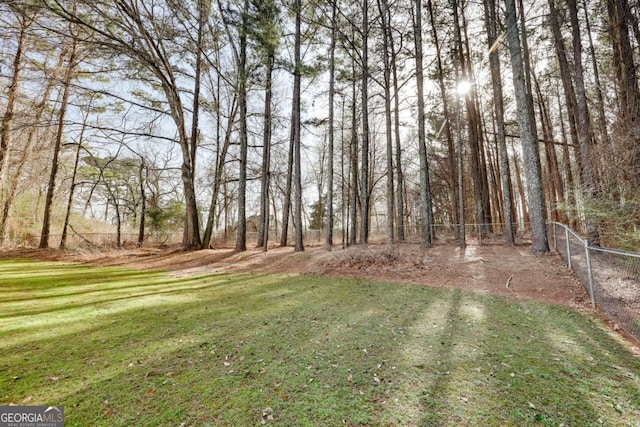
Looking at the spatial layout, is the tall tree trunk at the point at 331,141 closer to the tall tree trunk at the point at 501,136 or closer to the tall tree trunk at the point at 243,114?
the tall tree trunk at the point at 243,114

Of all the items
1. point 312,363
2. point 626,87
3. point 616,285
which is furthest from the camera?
point 626,87

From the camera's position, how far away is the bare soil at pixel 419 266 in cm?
528

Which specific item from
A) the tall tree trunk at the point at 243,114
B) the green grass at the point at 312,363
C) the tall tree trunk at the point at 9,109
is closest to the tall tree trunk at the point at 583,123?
the green grass at the point at 312,363

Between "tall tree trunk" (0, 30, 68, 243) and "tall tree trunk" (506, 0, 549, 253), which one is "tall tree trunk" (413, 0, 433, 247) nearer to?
"tall tree trunk" (506, 0, 549, 253)

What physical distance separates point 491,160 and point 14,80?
24760 mm

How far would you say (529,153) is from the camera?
755 cm

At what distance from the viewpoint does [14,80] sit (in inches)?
422

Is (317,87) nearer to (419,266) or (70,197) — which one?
(419,266)

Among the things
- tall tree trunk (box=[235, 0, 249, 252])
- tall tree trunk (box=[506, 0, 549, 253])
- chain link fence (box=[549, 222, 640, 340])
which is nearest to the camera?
chain link fence (box=[549, 222, 640, 340])

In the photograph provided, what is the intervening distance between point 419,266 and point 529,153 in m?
4.79

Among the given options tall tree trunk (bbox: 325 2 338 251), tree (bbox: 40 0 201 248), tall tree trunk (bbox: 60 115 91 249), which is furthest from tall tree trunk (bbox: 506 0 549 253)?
tall tree trunk (bbox: 60 115 91 249)

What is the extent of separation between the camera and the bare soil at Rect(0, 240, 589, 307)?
5281 mm

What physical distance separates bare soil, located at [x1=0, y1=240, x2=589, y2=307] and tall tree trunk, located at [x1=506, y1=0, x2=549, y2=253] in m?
0.66

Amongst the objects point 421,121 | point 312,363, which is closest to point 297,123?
point 421,121
